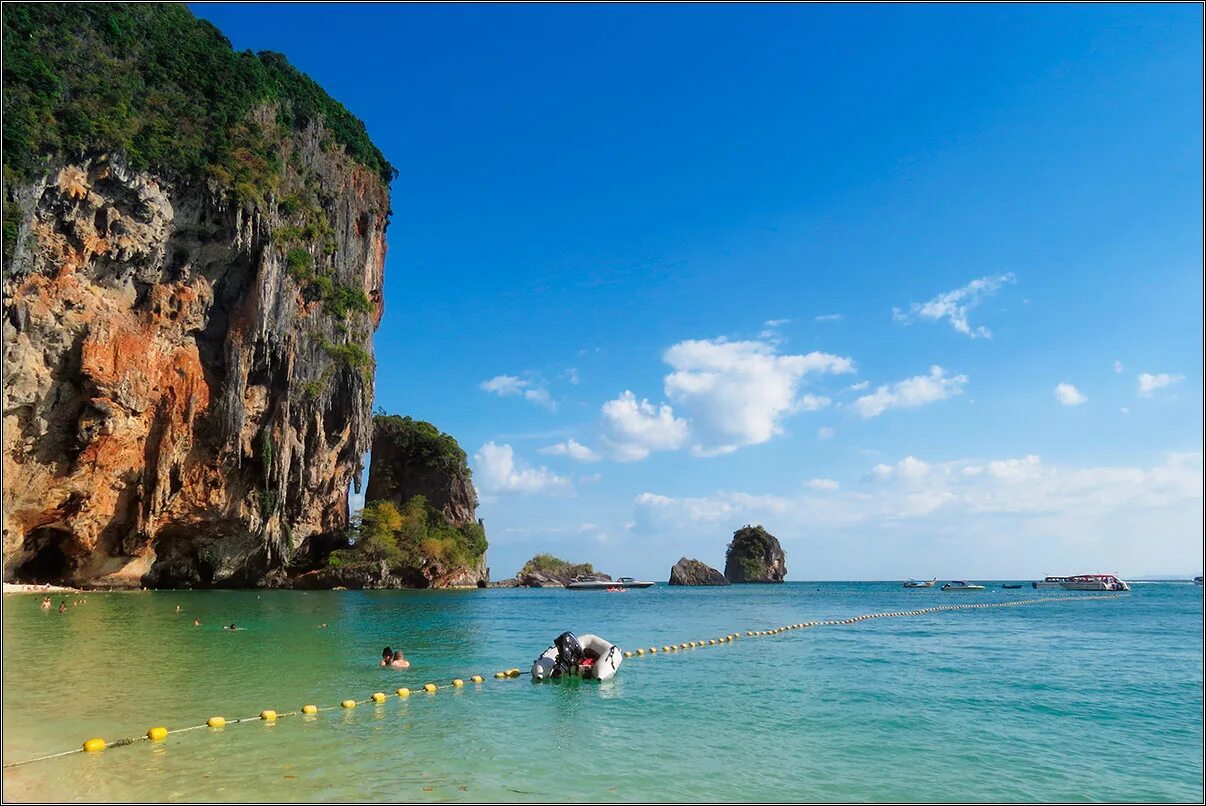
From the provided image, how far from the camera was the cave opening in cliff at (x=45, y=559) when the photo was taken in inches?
1735

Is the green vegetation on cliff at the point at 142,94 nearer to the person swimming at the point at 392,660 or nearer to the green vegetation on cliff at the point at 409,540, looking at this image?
the green vegetation on cliff at the point at 409,540

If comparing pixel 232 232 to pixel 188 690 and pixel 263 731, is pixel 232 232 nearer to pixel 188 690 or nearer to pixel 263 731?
pixel 188 690

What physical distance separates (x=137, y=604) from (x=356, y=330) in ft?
87.6

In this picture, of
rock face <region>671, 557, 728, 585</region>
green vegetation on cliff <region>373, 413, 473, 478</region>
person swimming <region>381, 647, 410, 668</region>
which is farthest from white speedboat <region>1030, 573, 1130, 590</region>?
person swimming <region>381, 647, 410, 668</region>

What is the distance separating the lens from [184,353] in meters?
46.8

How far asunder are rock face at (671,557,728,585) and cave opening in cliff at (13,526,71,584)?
102 metres

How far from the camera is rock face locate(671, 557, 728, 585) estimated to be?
13562cm

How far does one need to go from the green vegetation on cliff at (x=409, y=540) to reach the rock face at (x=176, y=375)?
20.0 ft

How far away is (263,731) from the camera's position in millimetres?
11961

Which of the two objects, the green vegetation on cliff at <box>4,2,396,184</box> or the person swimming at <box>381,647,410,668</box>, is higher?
the green vegetation on cliff at <box>4,2,396,184</box>

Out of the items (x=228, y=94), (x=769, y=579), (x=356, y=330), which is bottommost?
(x=769, y=579)

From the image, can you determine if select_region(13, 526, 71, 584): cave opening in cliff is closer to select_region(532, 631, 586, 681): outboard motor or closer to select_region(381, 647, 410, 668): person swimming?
select_region(381, 647, 410, 668): person swimming

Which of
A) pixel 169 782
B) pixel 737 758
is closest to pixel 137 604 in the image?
pixel 169 782

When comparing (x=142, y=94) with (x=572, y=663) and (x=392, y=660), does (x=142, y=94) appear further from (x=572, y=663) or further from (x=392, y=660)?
(x=572, y=663)
